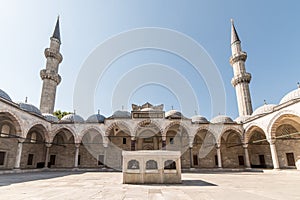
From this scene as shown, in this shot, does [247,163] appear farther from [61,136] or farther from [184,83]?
[61,136]

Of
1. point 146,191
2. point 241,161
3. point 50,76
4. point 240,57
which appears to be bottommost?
point 241,161

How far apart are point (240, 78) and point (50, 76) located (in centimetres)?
2679

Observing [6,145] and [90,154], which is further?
[90,154]

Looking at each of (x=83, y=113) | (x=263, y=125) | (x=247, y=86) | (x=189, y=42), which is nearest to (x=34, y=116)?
(x=83, y=113)

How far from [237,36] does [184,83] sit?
14947mm

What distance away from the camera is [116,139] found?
22250mm

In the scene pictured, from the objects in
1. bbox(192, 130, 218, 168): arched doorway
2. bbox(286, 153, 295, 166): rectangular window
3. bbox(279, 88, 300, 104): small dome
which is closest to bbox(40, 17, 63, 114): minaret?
bbox(192, 130, 218, 168): arched doorway

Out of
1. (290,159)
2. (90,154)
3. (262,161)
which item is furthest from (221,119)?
(90,154)

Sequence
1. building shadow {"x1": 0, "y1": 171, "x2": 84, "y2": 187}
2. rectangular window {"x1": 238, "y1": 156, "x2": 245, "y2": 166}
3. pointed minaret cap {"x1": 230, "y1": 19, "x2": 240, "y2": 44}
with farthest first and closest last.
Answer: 1. pointed minaret cap {"x1": 230, "y1": 19, "x2": 240, "y2": 44}
2. rectangular window {"x1": 238, "y1": 156, "x2": 245, "y2": 166}
3. building shadow {"x1": 0, "y1": 171, "x2": 84, "y2": 187}

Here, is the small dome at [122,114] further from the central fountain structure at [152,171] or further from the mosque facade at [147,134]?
the central fountain structure at [152,171]

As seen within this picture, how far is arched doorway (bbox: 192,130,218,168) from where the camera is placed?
21.5 metres

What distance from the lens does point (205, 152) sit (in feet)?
72.0

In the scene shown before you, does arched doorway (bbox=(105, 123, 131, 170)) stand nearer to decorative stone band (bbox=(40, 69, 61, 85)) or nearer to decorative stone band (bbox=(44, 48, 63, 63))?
decorative stone band (bbox=(40, 69, 61, 85))

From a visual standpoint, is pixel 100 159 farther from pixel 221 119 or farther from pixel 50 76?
pixel 221 119
